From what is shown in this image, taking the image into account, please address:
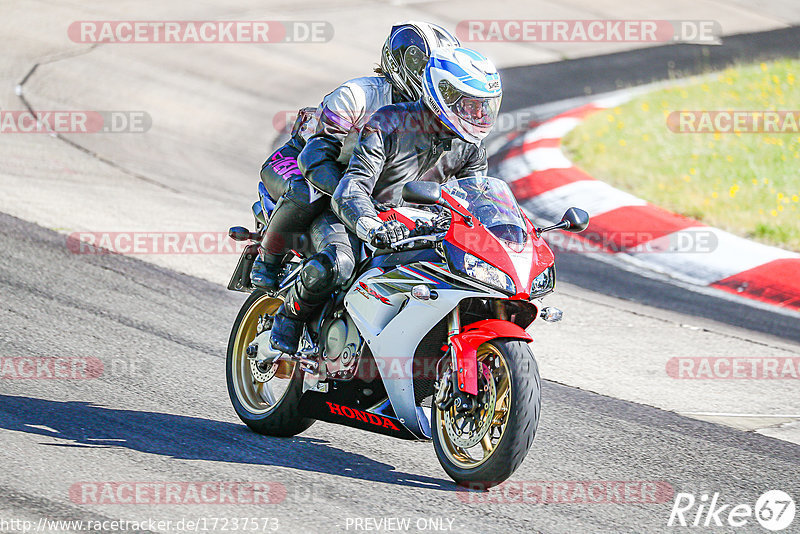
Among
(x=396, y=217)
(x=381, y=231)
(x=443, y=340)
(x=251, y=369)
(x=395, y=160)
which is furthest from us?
(x=251, y=369)

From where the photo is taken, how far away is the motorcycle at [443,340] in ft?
16.4

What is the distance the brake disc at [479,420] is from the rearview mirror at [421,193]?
0.75 m

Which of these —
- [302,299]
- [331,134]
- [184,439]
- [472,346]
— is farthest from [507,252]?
[184,439]

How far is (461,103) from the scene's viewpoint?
17.6 feet

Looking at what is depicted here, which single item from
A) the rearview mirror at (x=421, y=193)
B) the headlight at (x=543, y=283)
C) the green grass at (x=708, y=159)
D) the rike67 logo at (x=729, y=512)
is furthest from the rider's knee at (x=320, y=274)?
the green grass at (x=708, y=159)

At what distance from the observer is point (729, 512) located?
17.2ft

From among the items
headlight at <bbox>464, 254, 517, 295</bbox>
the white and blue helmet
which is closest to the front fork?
headlight at <bbox>464, 254, 517, 295</bbox>

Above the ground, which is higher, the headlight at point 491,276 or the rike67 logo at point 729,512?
the headlight at point 491,276

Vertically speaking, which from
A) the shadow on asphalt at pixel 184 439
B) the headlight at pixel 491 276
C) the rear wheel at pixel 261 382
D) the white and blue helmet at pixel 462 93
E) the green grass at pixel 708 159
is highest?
the green grass at pixel 708 159

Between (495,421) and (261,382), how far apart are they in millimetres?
1730

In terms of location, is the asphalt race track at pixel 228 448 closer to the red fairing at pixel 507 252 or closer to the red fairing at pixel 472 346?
the red fairing at pixel 472 346

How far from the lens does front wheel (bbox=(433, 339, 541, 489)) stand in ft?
16.1

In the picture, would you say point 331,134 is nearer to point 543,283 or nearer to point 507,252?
point 507,252

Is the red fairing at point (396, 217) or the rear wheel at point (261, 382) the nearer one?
the red fairing at point (396, 217)
